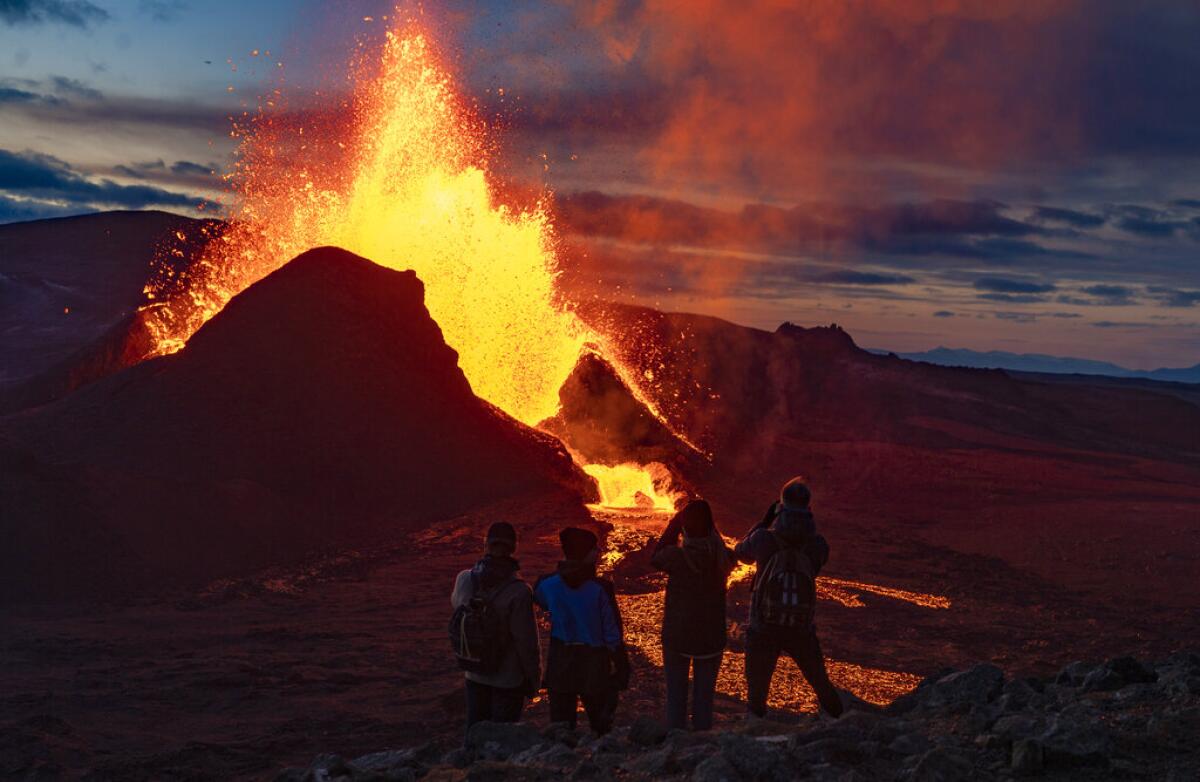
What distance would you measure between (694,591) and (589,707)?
40.0 inches

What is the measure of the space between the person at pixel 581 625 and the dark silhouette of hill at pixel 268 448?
1283cm

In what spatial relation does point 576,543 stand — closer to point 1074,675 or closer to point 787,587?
point 787,587

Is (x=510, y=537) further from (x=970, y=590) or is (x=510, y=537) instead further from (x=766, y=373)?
(x=766, y=373)

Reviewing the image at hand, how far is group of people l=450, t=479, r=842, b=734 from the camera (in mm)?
6793

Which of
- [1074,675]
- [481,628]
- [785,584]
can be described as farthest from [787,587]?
[1074,675]

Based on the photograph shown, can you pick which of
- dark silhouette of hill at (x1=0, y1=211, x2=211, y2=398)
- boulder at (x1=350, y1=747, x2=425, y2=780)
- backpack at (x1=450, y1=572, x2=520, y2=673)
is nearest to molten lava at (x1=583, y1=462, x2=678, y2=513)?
dark silhouette of hill at (x1=0, y1=211, x2=211, y2=398)

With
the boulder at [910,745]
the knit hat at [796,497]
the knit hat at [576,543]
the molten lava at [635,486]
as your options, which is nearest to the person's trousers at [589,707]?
the knit hat at [576,543]

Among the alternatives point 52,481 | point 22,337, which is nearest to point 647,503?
point 52,481

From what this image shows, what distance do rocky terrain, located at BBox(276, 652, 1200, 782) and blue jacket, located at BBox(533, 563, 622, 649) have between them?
2.31 feet

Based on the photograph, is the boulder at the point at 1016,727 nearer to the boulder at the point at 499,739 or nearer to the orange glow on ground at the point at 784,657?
the boulder at the point at 499,739

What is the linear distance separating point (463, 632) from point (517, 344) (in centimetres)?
2840

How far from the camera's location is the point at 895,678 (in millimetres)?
13586

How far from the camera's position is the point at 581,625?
691 cm

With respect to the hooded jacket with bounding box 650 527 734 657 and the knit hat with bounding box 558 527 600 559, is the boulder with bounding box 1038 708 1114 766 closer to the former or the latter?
the hooded jacket with bounding box 650 527 734 657
